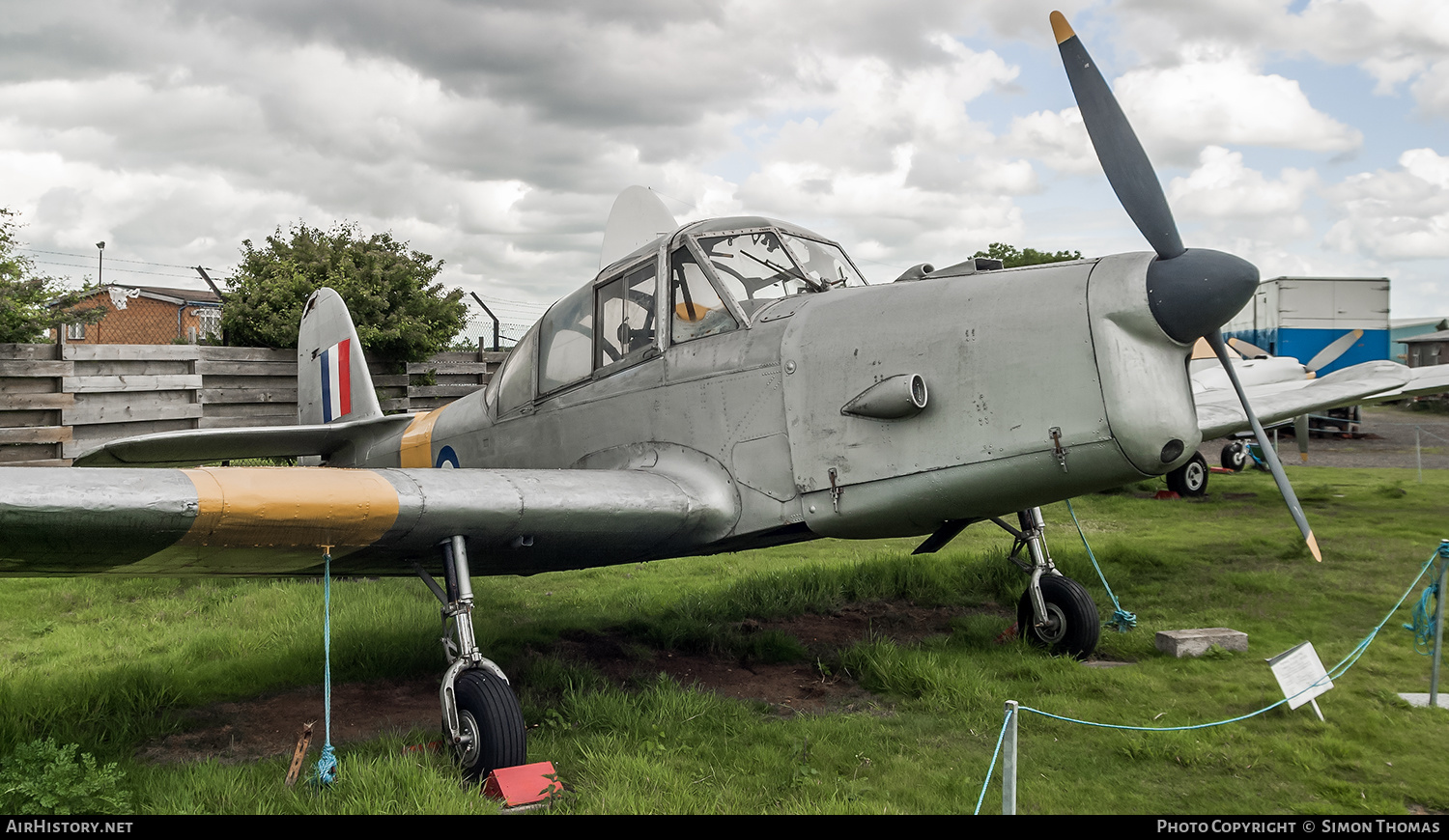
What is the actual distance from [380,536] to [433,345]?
1331 centimetres

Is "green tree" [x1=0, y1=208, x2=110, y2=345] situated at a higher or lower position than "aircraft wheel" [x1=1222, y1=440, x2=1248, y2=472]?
higher

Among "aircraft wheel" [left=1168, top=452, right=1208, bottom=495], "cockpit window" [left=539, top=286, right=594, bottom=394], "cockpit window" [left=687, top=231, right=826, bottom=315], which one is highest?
"cockpit window" [left=687, top=231, right=826, bottom=315]

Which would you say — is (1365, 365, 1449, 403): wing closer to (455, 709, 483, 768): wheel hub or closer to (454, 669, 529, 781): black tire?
(454, 669, 529, 781): black tire

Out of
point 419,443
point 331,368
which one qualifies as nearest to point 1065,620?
point 419,443

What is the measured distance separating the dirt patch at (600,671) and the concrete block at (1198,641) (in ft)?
3.58

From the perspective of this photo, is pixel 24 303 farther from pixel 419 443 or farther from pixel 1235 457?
pixel 1235 457

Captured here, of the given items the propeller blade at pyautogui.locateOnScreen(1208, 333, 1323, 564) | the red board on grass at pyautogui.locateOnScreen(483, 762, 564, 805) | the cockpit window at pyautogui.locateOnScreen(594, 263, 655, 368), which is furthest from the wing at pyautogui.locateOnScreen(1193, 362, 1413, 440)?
the red board on grass at pyautogui.locateOnScreen(483, 762, 564, 805)

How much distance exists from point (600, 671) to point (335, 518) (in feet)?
7.83

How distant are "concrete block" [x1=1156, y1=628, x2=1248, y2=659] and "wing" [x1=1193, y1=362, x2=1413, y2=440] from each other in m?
1.91

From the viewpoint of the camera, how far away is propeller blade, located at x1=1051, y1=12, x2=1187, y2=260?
4008 millimetres

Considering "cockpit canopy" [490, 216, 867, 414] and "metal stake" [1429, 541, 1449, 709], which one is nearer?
"metal stake" [1429, 541, 1449, 709]

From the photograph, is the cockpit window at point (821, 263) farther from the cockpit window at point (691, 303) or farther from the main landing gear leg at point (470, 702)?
the main landing gear leg at point (470, 702)

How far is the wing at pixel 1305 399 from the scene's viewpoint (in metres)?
7.61
